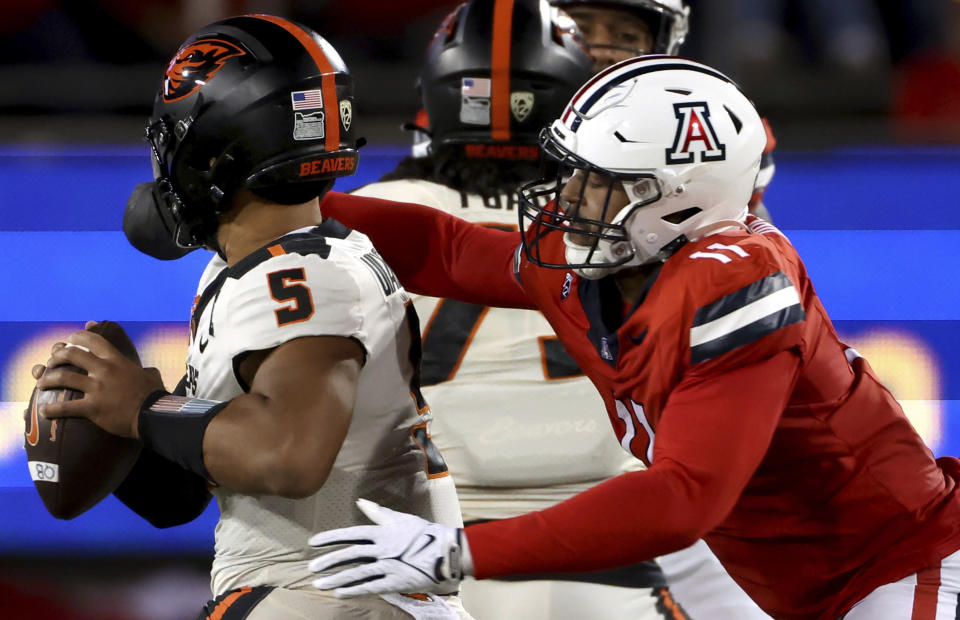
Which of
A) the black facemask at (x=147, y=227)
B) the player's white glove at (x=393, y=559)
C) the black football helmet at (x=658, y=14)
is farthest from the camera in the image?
the black football helmet at (x=658, y=14)

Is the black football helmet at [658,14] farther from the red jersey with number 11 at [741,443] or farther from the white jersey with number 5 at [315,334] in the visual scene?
the white jersey with number 5 at [315,334]

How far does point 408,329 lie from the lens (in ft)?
6.33

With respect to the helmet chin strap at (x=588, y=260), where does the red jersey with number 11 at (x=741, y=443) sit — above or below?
below

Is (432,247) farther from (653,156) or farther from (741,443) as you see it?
(741,443)

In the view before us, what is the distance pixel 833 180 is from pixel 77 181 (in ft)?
8.84

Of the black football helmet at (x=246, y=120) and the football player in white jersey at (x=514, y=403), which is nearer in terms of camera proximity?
the black football helmet at (x=246, y=120)

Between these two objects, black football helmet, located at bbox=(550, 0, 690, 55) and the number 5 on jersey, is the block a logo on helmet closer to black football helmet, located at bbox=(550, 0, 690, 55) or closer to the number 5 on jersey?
the number 5 on jersey

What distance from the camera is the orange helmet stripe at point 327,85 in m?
1.93

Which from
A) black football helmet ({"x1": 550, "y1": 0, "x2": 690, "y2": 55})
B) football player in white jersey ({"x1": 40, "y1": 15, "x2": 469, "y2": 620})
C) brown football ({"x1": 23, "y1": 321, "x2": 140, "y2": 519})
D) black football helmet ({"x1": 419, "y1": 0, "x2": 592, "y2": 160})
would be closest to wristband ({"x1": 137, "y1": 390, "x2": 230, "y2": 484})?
football player in white jersey ({"x1": 40, "y1": 15, "x2": 469, "y2": 620})

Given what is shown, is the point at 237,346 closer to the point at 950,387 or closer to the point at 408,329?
the point at 408,329

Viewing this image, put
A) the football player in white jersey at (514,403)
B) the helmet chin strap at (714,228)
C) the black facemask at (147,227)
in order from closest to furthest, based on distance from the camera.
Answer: the helmet chin strap at (714,228) → the black facemask at (147,227) → the football player in white jersey at (514,403)

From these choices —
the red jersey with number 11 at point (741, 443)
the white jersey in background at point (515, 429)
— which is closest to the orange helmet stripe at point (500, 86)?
the white jersey in background at point (515, 429)

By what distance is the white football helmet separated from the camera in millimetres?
1922

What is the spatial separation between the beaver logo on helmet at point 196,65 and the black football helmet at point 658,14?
1.90 m
